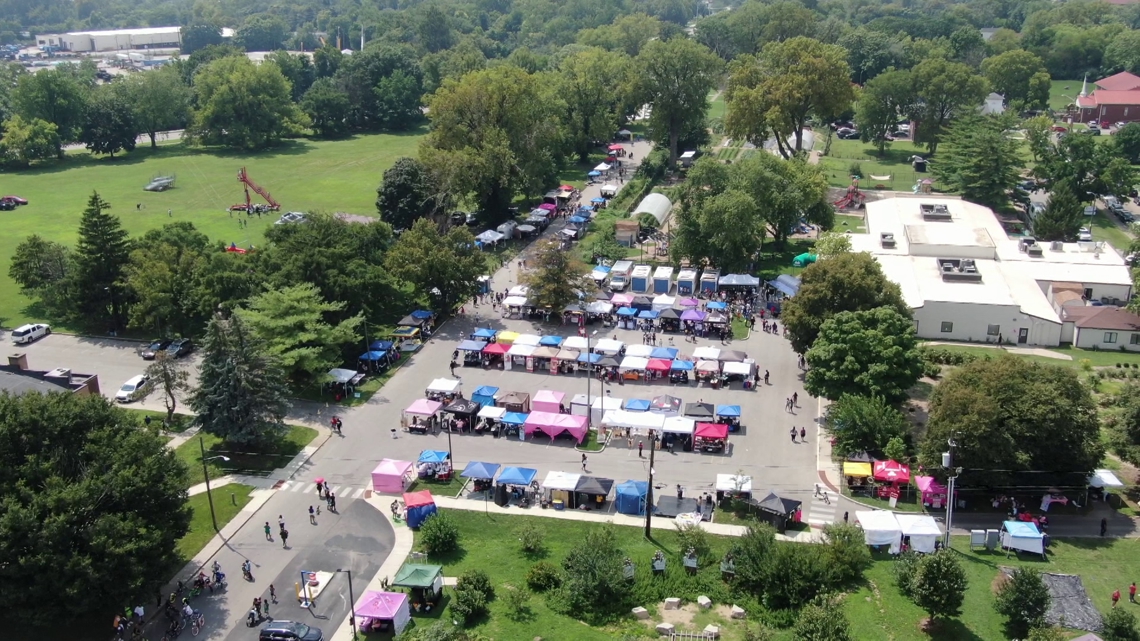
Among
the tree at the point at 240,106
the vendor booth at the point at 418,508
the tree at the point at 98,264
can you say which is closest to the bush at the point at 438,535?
the vendor booth at the point at 418,508

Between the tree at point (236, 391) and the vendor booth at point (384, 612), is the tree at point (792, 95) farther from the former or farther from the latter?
the vendor booth at point (384, 612)

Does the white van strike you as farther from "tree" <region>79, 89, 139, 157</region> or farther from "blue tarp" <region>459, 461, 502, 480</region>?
"tree" <region>79, 89, 139, 157</region>

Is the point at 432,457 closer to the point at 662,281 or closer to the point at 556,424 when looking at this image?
the point at 556,424

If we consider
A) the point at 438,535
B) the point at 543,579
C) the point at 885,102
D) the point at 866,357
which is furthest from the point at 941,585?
the point at 885,102

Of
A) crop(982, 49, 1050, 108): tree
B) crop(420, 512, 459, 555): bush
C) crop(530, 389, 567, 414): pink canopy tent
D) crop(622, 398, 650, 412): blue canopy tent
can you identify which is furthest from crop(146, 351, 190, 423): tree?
crop(982, 49, 1050, 108): tree

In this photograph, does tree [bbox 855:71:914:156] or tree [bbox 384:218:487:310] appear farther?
tree [bbox 855:71:914:156]

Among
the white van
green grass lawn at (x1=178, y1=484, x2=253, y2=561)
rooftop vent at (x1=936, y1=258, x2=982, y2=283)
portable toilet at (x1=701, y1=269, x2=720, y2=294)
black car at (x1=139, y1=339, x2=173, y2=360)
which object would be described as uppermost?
rooftop vent at (x1=936, y1=258, x2=982, y2=283)
